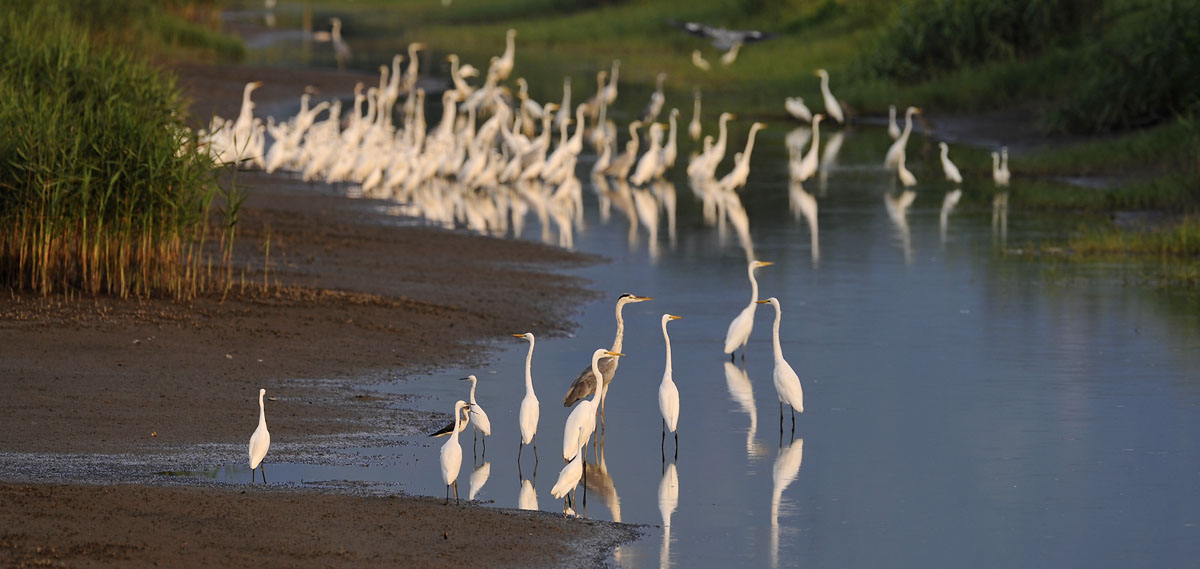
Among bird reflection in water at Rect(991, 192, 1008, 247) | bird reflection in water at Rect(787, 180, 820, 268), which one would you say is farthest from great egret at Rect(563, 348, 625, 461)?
bird reflection in water at Rect(991, 192, 1008, 247)

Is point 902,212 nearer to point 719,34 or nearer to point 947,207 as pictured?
point 947,207

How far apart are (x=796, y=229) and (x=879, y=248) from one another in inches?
81.2

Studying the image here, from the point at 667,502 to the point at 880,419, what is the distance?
2.62 m

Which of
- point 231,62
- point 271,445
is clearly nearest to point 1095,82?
point 271,445

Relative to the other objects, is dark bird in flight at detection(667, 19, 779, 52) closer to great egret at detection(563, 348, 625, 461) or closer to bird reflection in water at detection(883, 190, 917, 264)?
bird reflection in water at detection(883, 190, 917, 264)

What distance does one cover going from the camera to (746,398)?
37.8ft

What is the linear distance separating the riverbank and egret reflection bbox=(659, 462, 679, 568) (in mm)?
237

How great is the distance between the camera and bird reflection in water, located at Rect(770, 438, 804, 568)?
25.7 ft

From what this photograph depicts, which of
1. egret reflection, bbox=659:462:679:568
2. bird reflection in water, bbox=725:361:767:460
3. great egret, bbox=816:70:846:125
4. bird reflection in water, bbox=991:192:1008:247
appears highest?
great egret, bbox=816:70:846:125

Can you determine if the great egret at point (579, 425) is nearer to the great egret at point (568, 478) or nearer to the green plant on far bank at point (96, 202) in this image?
the great egret at point (568, 478)

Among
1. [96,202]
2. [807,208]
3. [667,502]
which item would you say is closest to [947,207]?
[807,208]

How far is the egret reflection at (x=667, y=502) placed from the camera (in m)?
7.59

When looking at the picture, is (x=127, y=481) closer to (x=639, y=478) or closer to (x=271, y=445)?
(x=271, y=445)

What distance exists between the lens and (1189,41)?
28.3 m
